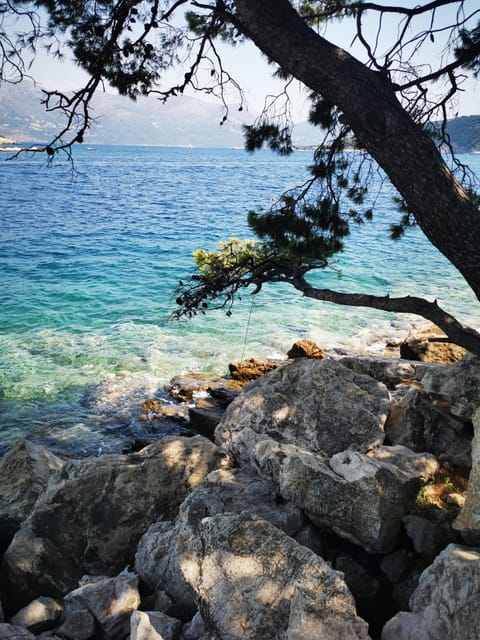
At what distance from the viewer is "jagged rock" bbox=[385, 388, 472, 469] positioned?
680 centimetres

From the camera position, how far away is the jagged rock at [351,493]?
488cm

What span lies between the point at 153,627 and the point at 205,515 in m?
1.01

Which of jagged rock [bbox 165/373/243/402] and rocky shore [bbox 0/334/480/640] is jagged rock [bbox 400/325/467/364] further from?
jagged rock [bbox 165/373/243/402]

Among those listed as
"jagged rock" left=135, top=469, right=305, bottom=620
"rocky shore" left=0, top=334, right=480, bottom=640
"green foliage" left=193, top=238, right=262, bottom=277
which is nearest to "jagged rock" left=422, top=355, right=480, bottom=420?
"rocky shore" left=0, top=334, right=480, bottom=640

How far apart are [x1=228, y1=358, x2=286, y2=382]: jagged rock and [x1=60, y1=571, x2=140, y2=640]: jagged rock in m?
7.96

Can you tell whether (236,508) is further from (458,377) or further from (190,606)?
(458,377)

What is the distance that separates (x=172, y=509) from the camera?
5.99 m

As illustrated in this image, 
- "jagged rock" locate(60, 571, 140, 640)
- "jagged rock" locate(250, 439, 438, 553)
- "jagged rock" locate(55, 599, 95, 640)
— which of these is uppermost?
"jagged rock" locate(250, 439, 438, 553)

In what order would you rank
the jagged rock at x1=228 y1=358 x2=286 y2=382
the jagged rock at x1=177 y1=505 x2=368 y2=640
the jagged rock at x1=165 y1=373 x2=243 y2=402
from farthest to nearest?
1. the jagged rock at x1=228 y1=358 x2=286 y2=382
2. the jagged rock at x1=165 y1=373 x2=243 y2=402
3. the jagged rock at x1=177 y1=505 x2=368 y2=640

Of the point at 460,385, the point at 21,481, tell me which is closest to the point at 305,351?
the point at 460,385

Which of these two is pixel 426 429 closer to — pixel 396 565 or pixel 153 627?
pixel 396 565

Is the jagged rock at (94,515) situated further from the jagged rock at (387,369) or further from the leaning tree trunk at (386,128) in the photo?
the jagged rock at (387,369)

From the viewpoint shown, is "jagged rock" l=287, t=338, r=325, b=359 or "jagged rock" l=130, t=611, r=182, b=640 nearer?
"jagged rock" l=130, t=611, r=182, b=640

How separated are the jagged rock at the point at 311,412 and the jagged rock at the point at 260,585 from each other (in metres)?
2.87
